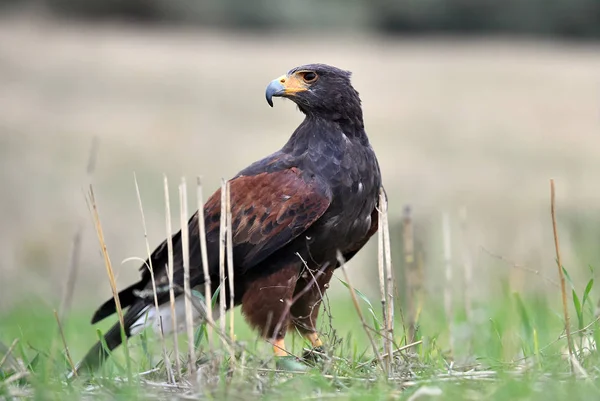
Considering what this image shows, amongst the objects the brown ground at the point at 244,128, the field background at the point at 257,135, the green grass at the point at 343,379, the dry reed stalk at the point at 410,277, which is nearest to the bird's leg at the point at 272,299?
the green grass at the point at 343,379

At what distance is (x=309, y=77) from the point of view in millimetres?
5328

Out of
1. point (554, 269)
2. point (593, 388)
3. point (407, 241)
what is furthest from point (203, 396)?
point (554, 269)

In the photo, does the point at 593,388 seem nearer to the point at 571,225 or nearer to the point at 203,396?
the point at 203,396

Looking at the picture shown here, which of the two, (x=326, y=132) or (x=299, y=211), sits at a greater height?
(x=326, y=132)

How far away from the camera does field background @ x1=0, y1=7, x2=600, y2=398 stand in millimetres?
12500

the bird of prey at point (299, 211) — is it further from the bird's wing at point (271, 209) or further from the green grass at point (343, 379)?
the green grass at point (343, 379)

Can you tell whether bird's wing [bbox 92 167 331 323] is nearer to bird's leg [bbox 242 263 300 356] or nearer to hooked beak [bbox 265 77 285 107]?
bird's leg [bbox 242 263 300 356]

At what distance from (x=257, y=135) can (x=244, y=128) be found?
1094 mm

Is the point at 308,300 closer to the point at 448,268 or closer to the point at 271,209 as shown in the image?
the point at 271,209

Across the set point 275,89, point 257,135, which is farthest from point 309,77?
point 257,135

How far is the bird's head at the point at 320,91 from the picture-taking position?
A: 5.27 metres

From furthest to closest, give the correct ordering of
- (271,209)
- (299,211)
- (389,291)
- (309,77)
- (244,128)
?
(244,128) → (309,77) → (271,209) → (299,211) → (389,291)

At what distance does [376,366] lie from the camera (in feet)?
13.9

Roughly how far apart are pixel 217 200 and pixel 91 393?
75.2 inches
